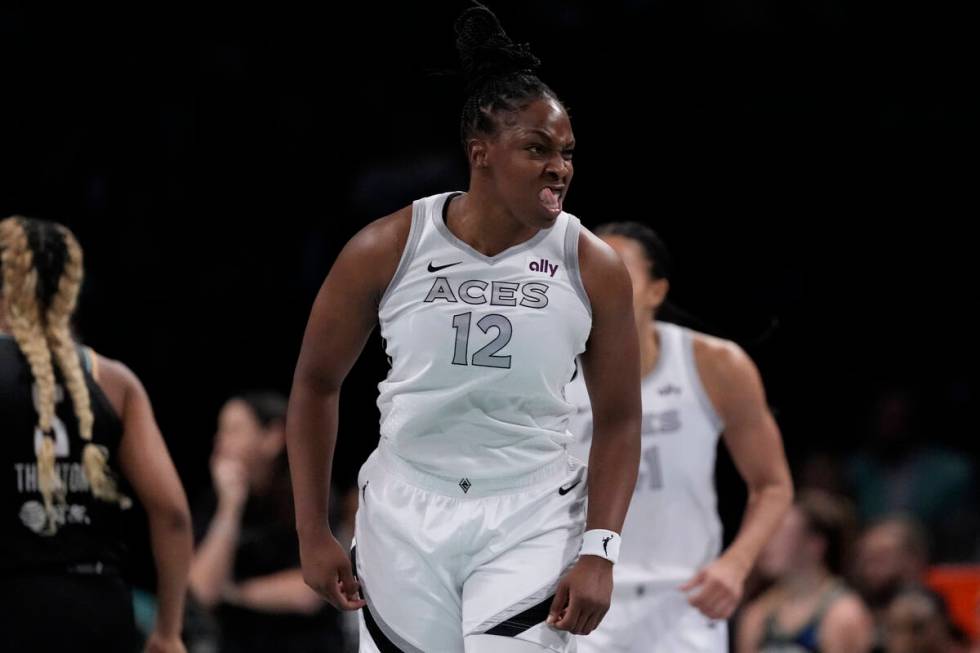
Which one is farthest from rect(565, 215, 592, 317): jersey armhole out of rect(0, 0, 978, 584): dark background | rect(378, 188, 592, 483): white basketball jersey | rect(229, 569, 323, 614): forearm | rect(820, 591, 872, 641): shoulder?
rect(0, 0, 978, 584): dark background

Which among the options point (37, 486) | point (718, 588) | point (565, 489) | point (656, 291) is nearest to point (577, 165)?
point (656, 291)

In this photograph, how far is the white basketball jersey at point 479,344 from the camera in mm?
2990

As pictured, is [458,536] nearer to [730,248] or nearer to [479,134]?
[479,134]

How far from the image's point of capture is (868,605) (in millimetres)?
6797

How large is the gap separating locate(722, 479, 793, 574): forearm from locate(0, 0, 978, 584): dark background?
346 centimetres

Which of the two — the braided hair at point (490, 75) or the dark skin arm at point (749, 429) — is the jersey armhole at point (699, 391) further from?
the braided hair at point (490, 75)

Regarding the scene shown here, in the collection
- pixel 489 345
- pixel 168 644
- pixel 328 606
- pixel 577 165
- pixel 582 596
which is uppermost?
pixel 489 345

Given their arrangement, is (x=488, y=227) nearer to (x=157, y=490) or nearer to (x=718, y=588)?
(x=157, y=490)

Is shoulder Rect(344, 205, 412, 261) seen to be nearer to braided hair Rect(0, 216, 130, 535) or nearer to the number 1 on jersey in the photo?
the number 1 on jersey

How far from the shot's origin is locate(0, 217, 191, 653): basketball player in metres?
3.61

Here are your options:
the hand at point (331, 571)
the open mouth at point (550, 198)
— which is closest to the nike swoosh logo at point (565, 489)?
the hand at point (331, 571)

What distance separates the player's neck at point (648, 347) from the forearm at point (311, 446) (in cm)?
154

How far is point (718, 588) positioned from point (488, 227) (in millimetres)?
1477

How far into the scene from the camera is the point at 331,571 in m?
3.10
